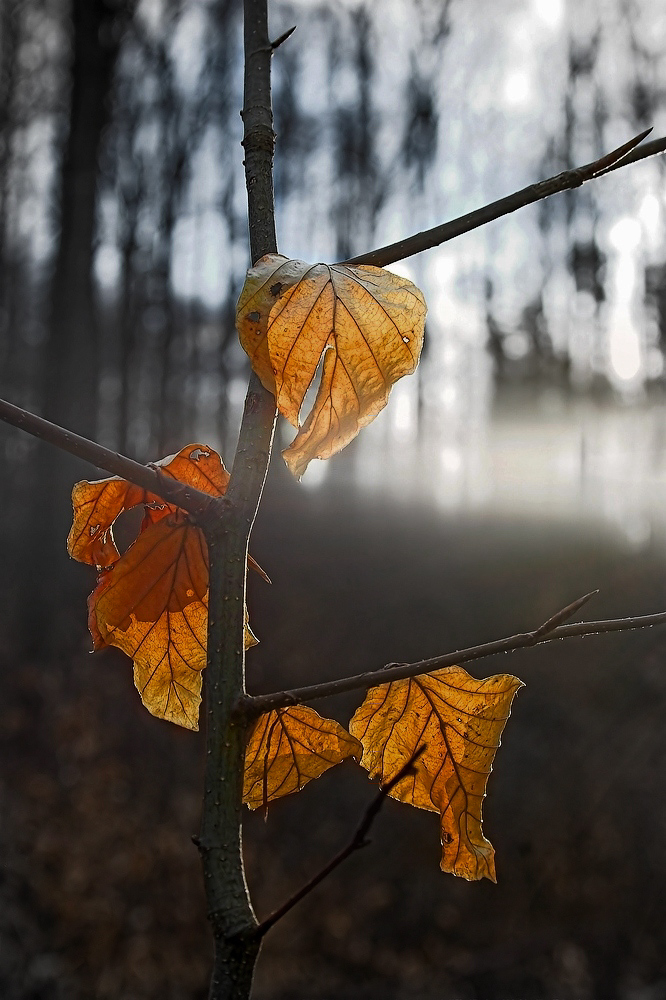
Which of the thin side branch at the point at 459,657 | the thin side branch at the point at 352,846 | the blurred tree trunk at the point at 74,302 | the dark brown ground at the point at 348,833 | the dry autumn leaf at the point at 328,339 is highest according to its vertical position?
the blurred tree trunk at the point at 74,302

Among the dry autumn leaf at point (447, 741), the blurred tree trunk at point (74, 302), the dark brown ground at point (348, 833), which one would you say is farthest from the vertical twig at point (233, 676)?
the blurred tree trunk at point (74, 302)

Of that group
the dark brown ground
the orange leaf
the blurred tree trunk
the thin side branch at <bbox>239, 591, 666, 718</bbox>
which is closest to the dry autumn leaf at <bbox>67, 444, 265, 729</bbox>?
the orange leaf

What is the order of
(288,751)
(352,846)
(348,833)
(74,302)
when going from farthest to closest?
1. (74,302)
2. (348,833)
3. (288,751)
4. (352,846)

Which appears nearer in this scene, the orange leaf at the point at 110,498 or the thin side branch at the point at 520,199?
the thin side branch at the point at 520,199

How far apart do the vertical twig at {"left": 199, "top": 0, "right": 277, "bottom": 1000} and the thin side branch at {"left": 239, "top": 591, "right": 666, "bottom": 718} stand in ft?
0.07

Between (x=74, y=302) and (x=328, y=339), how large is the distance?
24.3ft

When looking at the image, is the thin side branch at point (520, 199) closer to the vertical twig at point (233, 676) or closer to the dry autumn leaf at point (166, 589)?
the vertical twig at point (233, 676)

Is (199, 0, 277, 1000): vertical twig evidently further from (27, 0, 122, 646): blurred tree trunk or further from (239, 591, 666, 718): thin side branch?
(27, 0, 122, 646): blurred tree trunk

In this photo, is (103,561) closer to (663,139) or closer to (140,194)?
(663,139)

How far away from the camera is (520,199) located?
0.38 meters

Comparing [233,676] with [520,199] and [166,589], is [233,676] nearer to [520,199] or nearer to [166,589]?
[166,589]

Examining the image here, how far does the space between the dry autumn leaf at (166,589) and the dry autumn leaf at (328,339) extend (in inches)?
5.1

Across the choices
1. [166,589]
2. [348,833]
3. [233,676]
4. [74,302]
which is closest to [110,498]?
[166,589]

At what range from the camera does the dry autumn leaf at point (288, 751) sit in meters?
0.46
